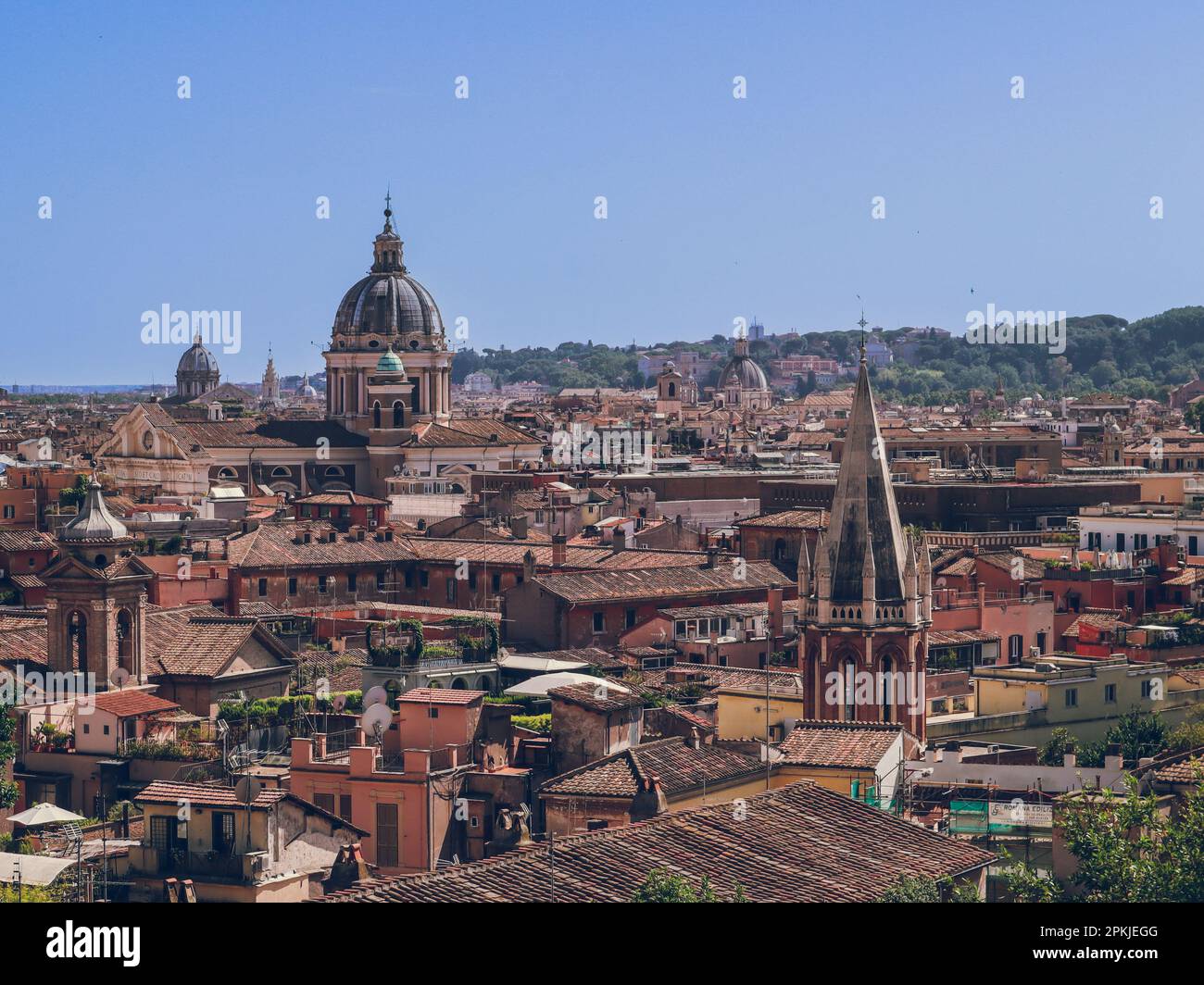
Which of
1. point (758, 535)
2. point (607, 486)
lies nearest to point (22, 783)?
point (758, 535)

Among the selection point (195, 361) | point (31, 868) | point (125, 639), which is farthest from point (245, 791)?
point (195, 361)

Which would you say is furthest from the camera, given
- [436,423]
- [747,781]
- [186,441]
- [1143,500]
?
[436,423]

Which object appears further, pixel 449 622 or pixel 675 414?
pixel 675 414

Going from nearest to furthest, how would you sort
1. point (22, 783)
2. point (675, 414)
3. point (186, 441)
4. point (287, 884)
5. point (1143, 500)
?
point (287, 884)
point (22, 783)
point (1143, 500)
point (186, 441)
point (675, 414)

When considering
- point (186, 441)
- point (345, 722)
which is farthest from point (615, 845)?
point (186, 441)

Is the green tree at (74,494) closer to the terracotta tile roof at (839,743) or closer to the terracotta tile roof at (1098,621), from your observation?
the terracotta tile roof at (1098,621)

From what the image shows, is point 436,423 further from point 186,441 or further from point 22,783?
point 22,783

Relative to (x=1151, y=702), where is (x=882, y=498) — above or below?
above

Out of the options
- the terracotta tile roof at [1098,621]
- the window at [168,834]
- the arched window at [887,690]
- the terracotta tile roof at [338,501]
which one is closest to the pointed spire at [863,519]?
the arched window at [887,690]
